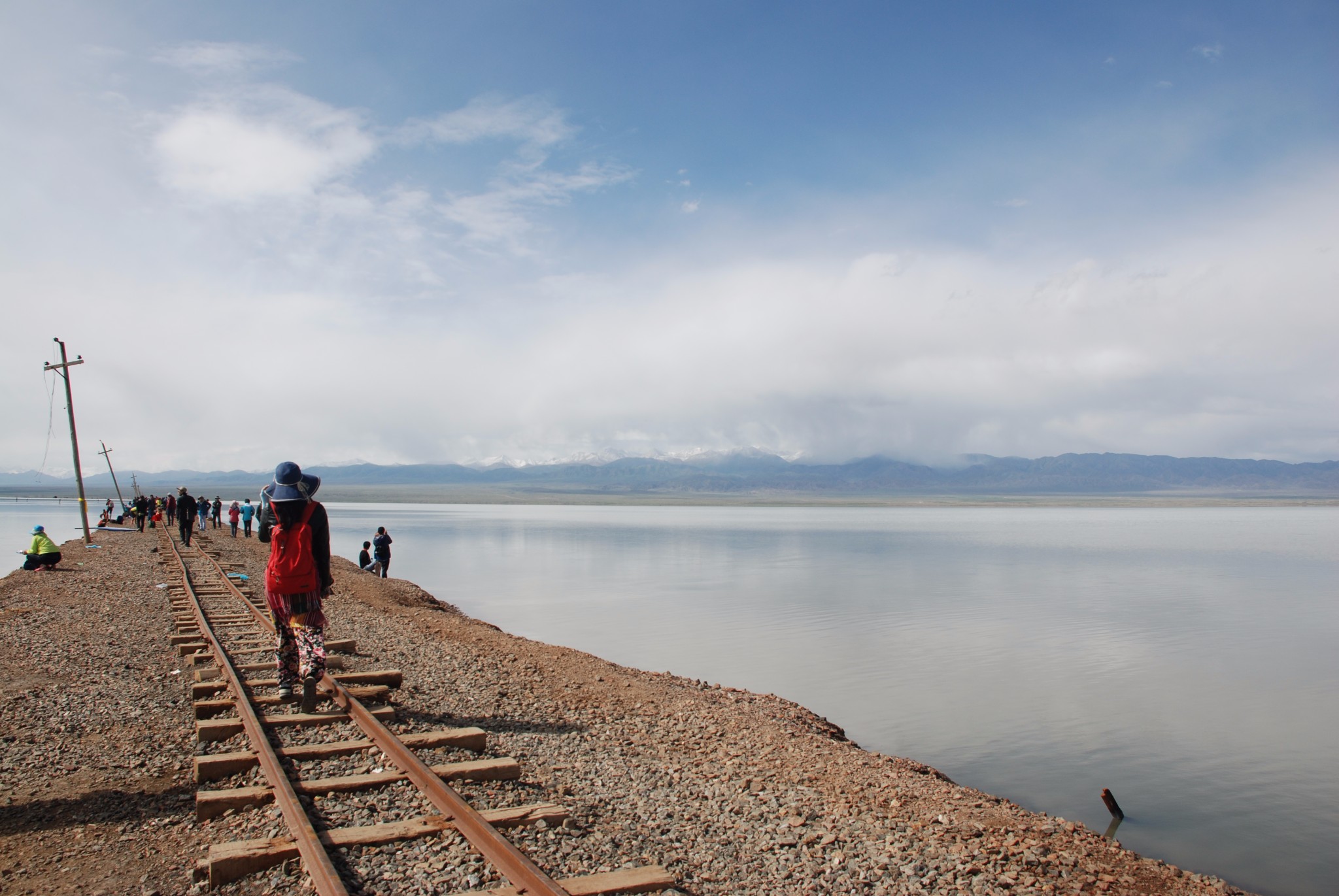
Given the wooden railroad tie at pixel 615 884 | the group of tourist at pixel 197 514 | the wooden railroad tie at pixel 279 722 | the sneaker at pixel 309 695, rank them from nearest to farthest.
→ 1. the wooden railroad tie at pixel 615 884
2. the wooden railroad tie at pixel 279 722
3. the sneaker at pixel 309 695
4. the group of tourist at pixel 197 514

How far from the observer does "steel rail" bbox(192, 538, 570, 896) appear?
13.5ft

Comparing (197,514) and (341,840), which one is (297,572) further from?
(197,514)

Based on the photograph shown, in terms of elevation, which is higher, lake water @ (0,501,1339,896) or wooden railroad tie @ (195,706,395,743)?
wooden railroad tie @ (195,706,395,743)

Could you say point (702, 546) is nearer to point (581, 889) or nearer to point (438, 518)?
point (581, 889)

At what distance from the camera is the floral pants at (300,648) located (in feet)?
24.4

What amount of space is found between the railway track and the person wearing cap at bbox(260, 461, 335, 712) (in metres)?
0.59

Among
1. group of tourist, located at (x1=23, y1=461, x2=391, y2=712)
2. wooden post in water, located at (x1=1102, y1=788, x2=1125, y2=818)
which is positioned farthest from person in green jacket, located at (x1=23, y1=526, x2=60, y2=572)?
wooden post in water, located at (x1=1102, y1=788, x2=1125, y2=818)

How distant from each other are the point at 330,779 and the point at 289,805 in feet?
1.85

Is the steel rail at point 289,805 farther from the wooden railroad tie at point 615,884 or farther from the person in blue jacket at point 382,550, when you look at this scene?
the person in blue jacket at point 382,550

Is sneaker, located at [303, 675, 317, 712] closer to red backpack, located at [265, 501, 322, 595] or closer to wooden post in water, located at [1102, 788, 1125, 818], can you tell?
red backpack, located at [265, 501, 322, 595]

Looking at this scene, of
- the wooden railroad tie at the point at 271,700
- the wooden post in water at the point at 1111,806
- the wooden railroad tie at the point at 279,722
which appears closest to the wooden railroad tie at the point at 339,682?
→ the wooden railroad tie at the point at 271,700

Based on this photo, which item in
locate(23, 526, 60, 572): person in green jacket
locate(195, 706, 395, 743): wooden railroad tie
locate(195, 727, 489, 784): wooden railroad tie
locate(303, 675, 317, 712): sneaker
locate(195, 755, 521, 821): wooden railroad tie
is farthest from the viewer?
locate(23, 526, 60, 572): person in green jacket

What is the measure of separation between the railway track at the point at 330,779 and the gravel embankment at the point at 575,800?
9 cm

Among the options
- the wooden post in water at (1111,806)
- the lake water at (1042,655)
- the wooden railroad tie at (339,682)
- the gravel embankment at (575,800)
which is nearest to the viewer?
the gravel embankment at (575,800)
